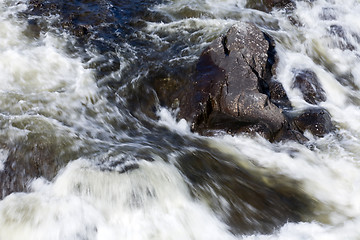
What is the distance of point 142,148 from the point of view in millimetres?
5395

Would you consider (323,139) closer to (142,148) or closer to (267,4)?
(142,148)

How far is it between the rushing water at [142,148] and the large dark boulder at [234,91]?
0.90ft

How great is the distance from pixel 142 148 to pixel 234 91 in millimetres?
2038

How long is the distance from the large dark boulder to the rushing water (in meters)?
0.28

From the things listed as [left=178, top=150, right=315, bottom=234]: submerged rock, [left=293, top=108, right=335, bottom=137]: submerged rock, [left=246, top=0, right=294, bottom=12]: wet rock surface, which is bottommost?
[left=178, top=150, right=315, bottom=234]: submerged rock

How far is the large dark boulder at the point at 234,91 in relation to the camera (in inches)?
244

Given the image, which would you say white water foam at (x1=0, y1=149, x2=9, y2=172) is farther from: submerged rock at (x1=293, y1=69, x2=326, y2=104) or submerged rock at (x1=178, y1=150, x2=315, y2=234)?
submerged rock at (x1=293, y1=69, x2=326, y2=104)

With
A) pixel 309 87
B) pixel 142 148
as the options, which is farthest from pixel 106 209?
pixel 309 87

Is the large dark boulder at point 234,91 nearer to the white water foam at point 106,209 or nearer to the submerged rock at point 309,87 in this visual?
the submerged rock at point 309,87

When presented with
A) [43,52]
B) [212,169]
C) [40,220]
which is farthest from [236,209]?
[43,52]

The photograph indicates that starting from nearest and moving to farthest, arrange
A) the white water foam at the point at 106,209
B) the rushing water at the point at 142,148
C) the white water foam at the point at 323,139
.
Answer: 1. the white water foam at the point at 106,209
2. the rushing water at the point at 142,148
3. the white water foam at the point at 323,139

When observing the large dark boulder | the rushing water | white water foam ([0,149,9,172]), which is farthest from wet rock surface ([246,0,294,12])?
white water foam ([0,149,9,172])

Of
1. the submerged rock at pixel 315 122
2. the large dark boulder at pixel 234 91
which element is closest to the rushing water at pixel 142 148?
the submerged rock at pixel 315 122

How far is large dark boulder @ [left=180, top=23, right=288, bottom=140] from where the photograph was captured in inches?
244
